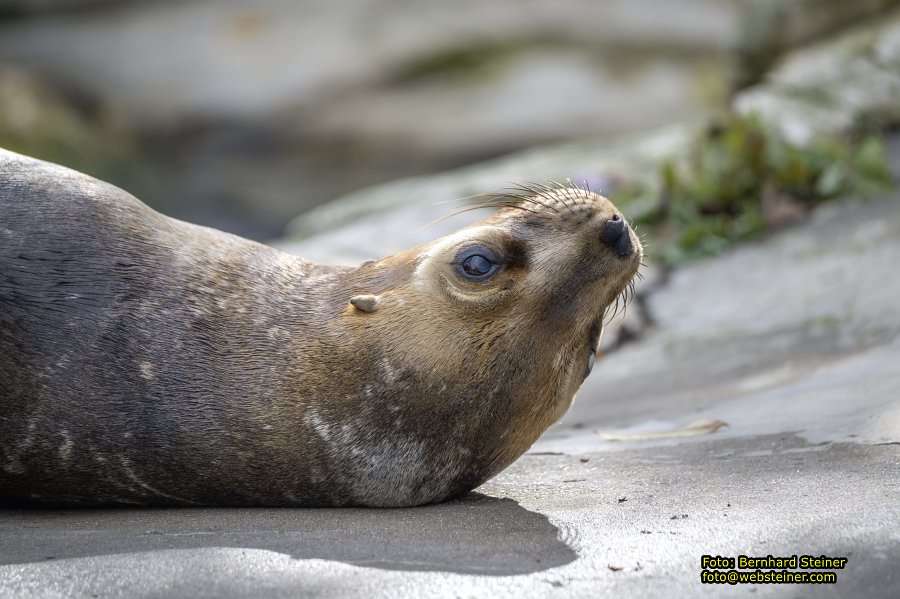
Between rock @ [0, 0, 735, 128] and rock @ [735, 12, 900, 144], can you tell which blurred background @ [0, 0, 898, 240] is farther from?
rock @ [735, 12, 900, 144]

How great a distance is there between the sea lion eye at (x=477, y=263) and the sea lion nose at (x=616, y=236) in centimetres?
44

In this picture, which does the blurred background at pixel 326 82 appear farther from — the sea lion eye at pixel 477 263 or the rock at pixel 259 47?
the sea lion eye at pixel 477 263

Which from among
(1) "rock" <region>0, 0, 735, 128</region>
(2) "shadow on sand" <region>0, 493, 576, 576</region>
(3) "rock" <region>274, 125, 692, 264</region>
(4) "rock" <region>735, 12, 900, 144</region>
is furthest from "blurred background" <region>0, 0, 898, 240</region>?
(2) "shadow on sand" <region>0, 493, 576, 576</region>

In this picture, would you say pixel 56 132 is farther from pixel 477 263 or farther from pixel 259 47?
pixel 477 263

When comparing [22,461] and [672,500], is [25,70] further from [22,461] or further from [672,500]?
[672,500]

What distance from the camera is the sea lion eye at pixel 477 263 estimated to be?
14.0 feet

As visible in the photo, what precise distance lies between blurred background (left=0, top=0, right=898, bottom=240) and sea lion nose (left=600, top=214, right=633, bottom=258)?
13527mm

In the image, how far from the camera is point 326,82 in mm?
18109

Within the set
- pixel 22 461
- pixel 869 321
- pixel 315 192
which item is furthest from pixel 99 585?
pixel 315 192

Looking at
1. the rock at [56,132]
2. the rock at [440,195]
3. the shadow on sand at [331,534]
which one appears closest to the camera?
the shadow on sand at [331,534]

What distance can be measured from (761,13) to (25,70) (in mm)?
11782

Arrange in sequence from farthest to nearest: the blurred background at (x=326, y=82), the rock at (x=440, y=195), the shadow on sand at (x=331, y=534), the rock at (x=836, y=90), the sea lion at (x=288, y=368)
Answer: the blurred background at (x=326, y=82)
the rock at (x=836, y=90)
the rock at (x=440, y=195)
the sea lion at (x=288, y=368)
the shadow on sand at (x=331, y=534)

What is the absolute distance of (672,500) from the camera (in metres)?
4.08

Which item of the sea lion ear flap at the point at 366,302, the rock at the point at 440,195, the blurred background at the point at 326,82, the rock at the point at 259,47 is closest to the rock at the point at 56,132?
the blurred background at the point at 326,82
